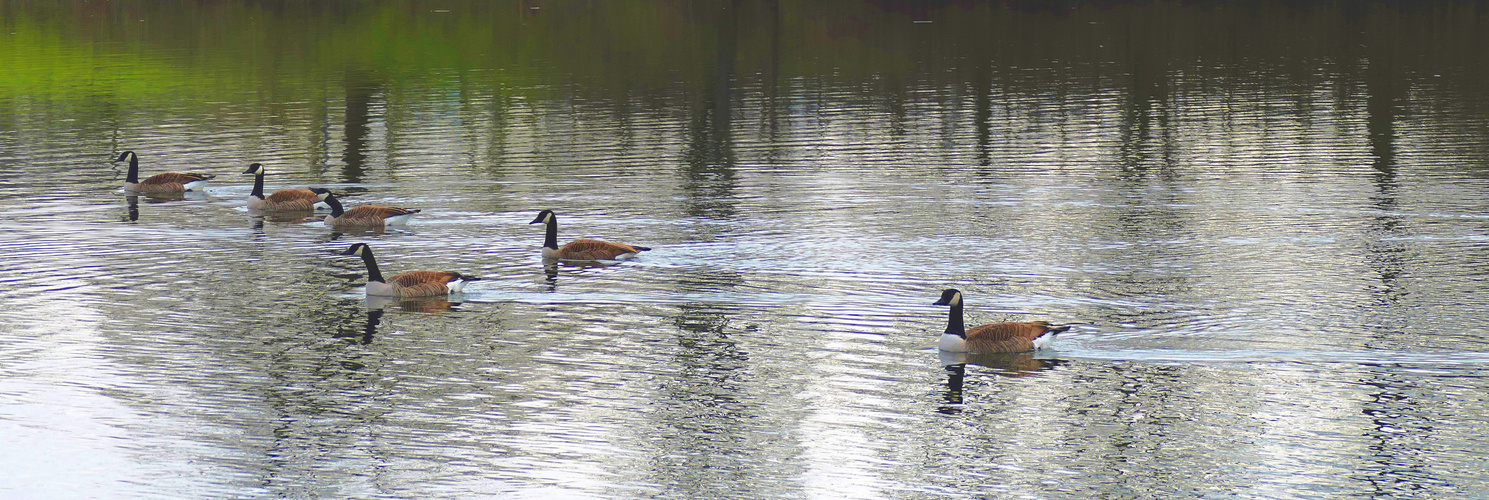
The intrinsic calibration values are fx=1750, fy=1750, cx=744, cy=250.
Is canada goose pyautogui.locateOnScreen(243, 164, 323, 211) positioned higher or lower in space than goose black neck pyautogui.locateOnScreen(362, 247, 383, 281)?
higher

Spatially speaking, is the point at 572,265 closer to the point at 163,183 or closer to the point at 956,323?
the point at 956,323

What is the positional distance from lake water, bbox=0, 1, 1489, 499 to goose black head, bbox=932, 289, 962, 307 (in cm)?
57

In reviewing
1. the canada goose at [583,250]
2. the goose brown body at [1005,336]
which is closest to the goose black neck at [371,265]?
the canada goose at [583,250]

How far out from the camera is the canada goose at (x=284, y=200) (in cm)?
3341

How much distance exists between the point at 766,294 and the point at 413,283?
482 cm

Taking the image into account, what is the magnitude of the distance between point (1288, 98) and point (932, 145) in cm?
1557

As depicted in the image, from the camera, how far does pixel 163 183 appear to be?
3666 centimetres

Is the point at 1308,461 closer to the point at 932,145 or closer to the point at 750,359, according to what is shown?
the point at 750,359

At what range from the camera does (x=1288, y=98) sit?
175 feet

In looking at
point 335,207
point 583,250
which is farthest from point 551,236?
point 335,207

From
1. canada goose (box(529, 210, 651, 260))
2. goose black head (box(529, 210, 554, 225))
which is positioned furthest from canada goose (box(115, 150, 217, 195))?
canada goose (box(529, 210, 651, 260))

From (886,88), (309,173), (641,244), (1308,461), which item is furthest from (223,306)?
(886,88)

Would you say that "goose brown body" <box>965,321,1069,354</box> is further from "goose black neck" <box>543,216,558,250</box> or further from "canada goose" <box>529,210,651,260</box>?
"goose black neck" <box>543,216,558,250</box>

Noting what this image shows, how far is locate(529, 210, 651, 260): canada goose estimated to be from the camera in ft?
88.2
